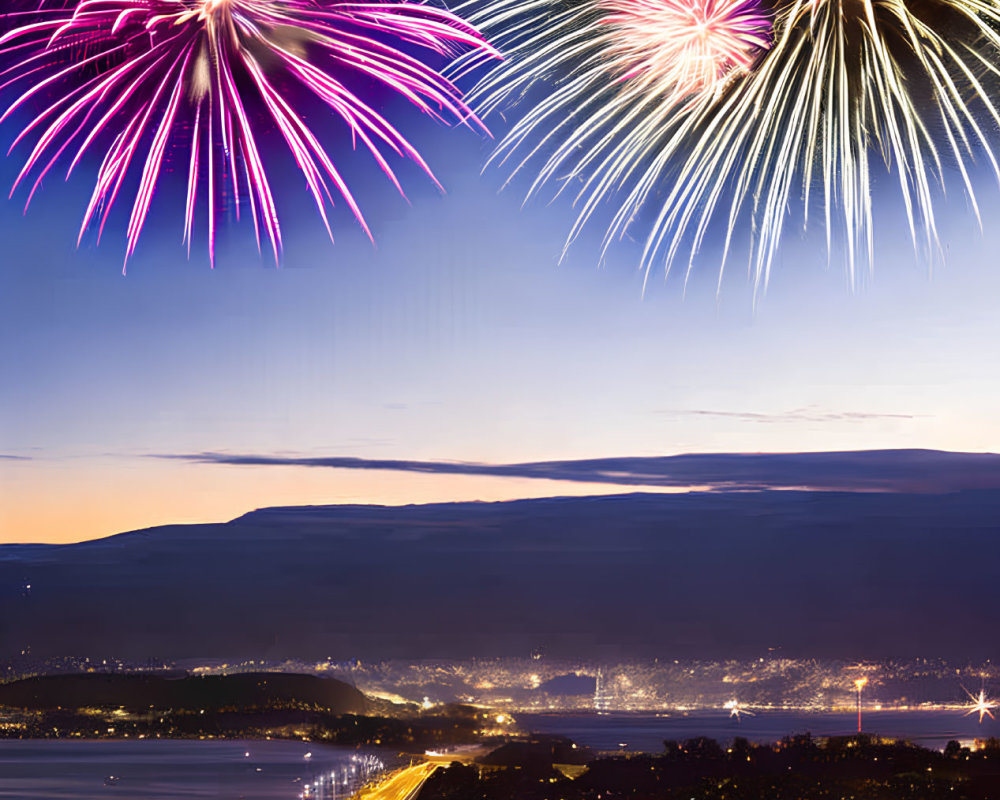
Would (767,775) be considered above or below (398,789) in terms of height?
above

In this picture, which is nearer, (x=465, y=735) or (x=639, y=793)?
(x=639, y=793)

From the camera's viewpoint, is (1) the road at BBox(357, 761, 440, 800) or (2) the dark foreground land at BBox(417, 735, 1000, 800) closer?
(2) the dark foreground land at BBox(417, 735, 1000, 800)

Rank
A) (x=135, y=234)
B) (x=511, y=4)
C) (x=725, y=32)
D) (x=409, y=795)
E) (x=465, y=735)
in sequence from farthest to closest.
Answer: (x=465, y=735)
(x=409, y=795)
(x=135, y=234)
(x=511, y=4)
(x=725, y=32)

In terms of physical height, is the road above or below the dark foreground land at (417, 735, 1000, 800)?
below

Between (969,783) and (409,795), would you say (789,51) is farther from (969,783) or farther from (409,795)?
(409,795)

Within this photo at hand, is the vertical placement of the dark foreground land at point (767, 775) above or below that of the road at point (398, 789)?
above

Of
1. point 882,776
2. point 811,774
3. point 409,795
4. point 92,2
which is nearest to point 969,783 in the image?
point 882,776

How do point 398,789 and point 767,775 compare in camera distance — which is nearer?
point 767,775

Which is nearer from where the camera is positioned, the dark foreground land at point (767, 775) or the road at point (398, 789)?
the dark foreground land at point (767, 775)
